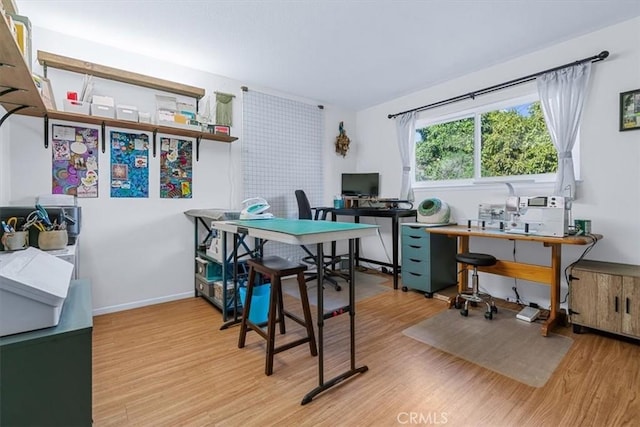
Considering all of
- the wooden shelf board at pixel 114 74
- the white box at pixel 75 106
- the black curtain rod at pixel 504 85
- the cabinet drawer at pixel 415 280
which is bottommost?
the cabinet drawer at pixel 415 280

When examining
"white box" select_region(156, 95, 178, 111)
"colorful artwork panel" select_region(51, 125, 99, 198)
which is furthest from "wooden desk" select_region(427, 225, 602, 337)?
"colorful artwork panel" select_region(51, 125, 99, 198)

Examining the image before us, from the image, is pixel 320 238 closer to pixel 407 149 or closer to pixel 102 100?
pixel 102 100

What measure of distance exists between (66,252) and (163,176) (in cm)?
154

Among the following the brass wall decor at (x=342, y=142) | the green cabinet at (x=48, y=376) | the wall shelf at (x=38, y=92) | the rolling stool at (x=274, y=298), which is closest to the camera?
the green cabinet at (x=48, y=376)

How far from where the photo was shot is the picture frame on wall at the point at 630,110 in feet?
7.66

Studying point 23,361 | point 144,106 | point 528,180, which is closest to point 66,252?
point 23,361

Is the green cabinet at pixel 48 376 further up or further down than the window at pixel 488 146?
further down

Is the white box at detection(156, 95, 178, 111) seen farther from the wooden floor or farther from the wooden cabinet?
the wooden cabinet

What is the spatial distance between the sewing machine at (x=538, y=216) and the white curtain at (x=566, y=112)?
357 mm

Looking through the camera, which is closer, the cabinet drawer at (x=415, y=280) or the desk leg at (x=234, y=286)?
the desk leg at (x=234, y=286)

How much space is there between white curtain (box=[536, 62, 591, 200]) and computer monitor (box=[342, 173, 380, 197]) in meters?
2.05

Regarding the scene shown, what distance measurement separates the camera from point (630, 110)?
237cm

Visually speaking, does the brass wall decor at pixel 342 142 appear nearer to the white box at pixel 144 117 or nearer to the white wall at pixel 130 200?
the white wall at pixel 130 200

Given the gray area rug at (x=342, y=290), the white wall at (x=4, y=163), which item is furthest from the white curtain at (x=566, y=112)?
the white wall at (x=4, y=163)
